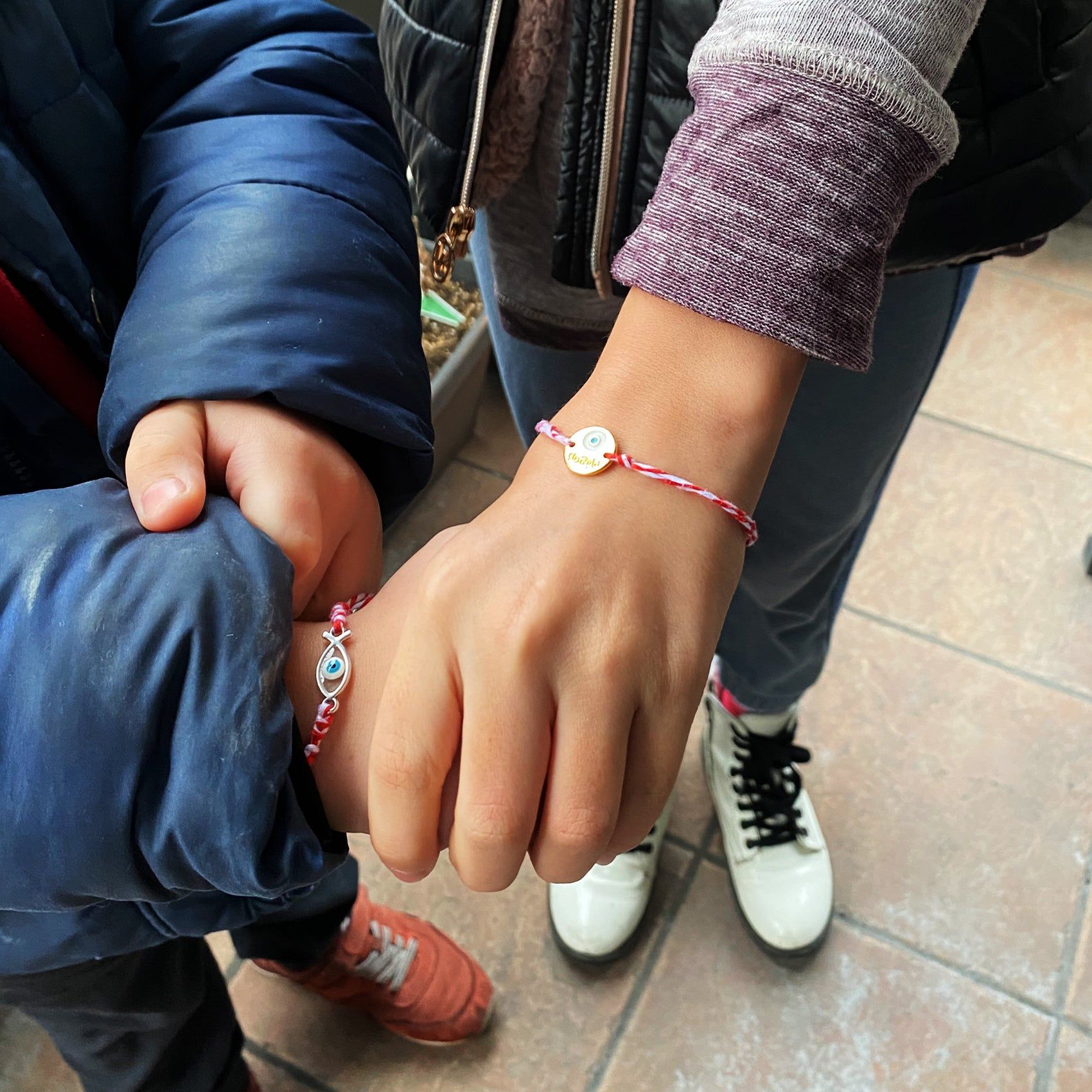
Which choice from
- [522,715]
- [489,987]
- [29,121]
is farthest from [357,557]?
[489,987]

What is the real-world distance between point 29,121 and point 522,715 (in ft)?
1.46

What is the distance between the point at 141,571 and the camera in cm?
36

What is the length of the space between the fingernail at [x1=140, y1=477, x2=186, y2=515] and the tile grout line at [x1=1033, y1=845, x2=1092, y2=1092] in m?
1.14

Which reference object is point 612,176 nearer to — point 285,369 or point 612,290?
point 612,290

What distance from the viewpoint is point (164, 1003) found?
75 centimetres

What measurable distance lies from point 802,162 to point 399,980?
943mm

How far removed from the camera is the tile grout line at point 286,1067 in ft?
3.32

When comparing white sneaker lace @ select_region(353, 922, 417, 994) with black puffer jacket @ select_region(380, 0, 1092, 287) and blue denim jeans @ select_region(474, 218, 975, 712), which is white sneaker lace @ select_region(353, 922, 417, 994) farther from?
black puffer jacket @ select_region(380, 0, 1092, 287)

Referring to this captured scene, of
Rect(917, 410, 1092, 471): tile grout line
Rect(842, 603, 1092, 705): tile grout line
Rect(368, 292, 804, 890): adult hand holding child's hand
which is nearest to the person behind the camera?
Rect(368, 292, 804, 890): adult hand holding child's hand

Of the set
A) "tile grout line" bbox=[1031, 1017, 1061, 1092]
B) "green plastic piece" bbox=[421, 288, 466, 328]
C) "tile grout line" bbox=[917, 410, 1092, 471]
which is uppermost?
"green plastic piece" bbox=[421, 288, 466, 328]

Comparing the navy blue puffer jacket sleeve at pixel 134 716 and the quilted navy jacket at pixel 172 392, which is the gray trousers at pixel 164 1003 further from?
the navy blue puffer jacket sleeve at pixel 134 716

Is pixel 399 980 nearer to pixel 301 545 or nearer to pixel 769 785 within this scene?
pixel 769 785

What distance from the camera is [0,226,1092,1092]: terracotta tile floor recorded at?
3.36ft

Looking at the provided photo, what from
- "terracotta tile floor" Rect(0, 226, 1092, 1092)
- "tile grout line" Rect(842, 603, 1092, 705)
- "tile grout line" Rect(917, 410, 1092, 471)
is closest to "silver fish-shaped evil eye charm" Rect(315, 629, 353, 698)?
"terracotta tile floor" Rect(0, 226, 1092, 1092)
